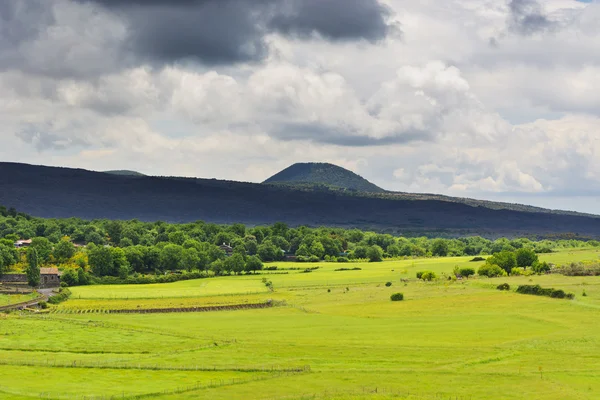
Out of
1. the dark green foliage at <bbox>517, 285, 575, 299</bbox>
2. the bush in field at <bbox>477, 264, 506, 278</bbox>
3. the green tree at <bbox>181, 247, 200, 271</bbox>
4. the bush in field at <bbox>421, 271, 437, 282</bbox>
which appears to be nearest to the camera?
the dark green foliage at <bbox>517, 285, 575, 299</bbox>

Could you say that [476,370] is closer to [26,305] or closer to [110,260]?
[26,305]

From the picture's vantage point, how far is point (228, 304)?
112938 mm

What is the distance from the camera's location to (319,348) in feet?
237

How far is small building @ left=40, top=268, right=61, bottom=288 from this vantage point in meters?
145

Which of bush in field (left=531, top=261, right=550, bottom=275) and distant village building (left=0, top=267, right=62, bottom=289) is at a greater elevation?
bush in field (left=531, top=261, right=550, bottom=275)

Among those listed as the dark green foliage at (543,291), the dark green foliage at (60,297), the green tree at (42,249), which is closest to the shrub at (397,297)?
the dark green foliage at (543,291)

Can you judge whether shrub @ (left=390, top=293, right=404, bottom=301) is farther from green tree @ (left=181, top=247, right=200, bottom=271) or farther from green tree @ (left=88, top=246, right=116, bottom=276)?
green tree @ (left=181, top=247, right=200, bottom=271)

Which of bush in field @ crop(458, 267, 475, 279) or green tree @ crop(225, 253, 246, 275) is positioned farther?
green tree @ crop(225, 253, 246, 275)

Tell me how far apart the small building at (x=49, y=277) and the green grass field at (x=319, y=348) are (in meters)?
26.2

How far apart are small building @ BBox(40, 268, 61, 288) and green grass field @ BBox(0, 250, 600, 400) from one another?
26228mm

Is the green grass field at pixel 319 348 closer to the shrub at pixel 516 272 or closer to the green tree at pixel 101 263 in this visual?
the shrub at pixel 516 272

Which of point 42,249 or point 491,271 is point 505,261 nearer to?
point 491,271

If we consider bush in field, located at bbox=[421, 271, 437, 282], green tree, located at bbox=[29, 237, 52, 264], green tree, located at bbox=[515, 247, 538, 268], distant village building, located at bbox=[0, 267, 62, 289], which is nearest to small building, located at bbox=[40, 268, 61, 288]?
distant village building, located at bbox=[0, 267, 62, 289]

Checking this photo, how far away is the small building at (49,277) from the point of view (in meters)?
145
